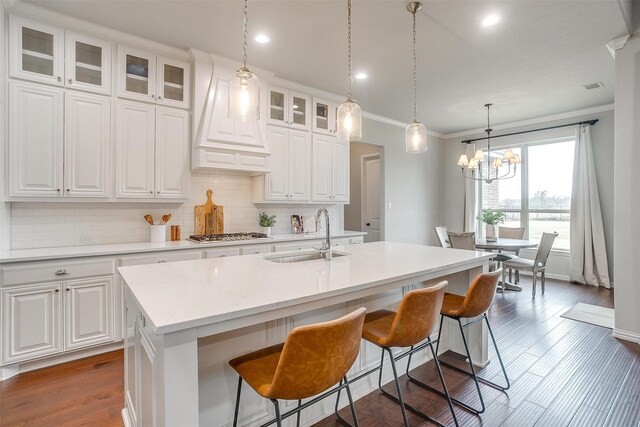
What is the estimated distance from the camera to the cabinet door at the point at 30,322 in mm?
2371

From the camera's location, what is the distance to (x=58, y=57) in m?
2.77

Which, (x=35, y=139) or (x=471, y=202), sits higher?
(x=35, y=139)

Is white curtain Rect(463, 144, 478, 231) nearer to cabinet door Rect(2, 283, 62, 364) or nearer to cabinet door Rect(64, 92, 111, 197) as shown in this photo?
cabinet door Rect(64, 92, 111, 197)

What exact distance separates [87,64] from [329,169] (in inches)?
116

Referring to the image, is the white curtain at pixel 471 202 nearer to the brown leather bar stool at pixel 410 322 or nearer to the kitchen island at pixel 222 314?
the kitchen island at pixel 222 314

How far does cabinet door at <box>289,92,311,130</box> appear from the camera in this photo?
4270 mm

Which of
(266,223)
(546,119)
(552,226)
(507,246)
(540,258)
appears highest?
(546,119)

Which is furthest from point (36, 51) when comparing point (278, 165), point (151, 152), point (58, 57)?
point (278, 165)

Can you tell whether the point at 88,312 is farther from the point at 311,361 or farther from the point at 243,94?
the point at 311,361

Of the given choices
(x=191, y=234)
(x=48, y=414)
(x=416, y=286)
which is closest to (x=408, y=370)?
(x=416, y=286)

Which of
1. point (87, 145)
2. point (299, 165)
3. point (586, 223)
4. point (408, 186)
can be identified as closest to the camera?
point (87, 145)

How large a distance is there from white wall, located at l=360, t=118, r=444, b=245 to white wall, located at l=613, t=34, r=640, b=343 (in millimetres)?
3165

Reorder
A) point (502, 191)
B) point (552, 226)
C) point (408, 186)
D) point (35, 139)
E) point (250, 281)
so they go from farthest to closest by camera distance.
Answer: point (502, 191), point (408, 186), point (552, 226), point (35, 139), point (250, 281)

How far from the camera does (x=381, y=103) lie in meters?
4.94
